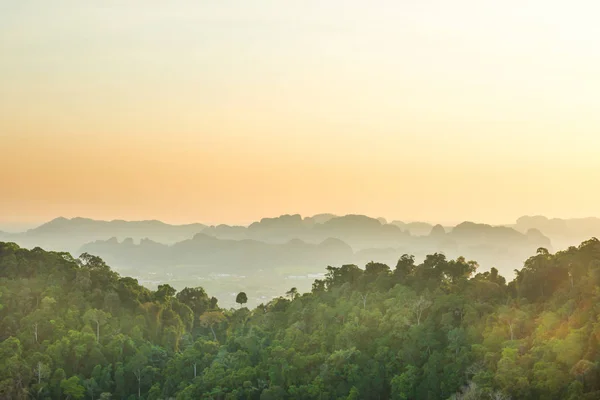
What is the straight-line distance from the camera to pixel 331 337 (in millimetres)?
42781

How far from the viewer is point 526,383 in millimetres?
32156

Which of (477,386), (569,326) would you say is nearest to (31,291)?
(477,386)

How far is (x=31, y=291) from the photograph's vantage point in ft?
158

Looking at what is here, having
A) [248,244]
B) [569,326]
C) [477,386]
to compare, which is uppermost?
[248,244]

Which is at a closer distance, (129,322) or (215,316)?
(129,322)

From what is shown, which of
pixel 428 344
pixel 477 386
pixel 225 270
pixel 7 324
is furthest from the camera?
pixel 225 270

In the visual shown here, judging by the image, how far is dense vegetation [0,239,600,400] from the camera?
34.8m

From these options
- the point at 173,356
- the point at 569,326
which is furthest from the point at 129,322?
the point at 569,326

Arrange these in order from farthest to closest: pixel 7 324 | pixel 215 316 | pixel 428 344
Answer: pixel 215 316 → pixel 7 324 → pixel 428 344

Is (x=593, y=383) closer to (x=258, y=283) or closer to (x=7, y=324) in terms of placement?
(x=7, y=324)

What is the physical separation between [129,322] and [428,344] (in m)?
23.0

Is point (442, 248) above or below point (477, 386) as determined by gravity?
above

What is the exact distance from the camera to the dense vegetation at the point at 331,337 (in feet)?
114

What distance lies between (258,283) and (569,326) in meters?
113
